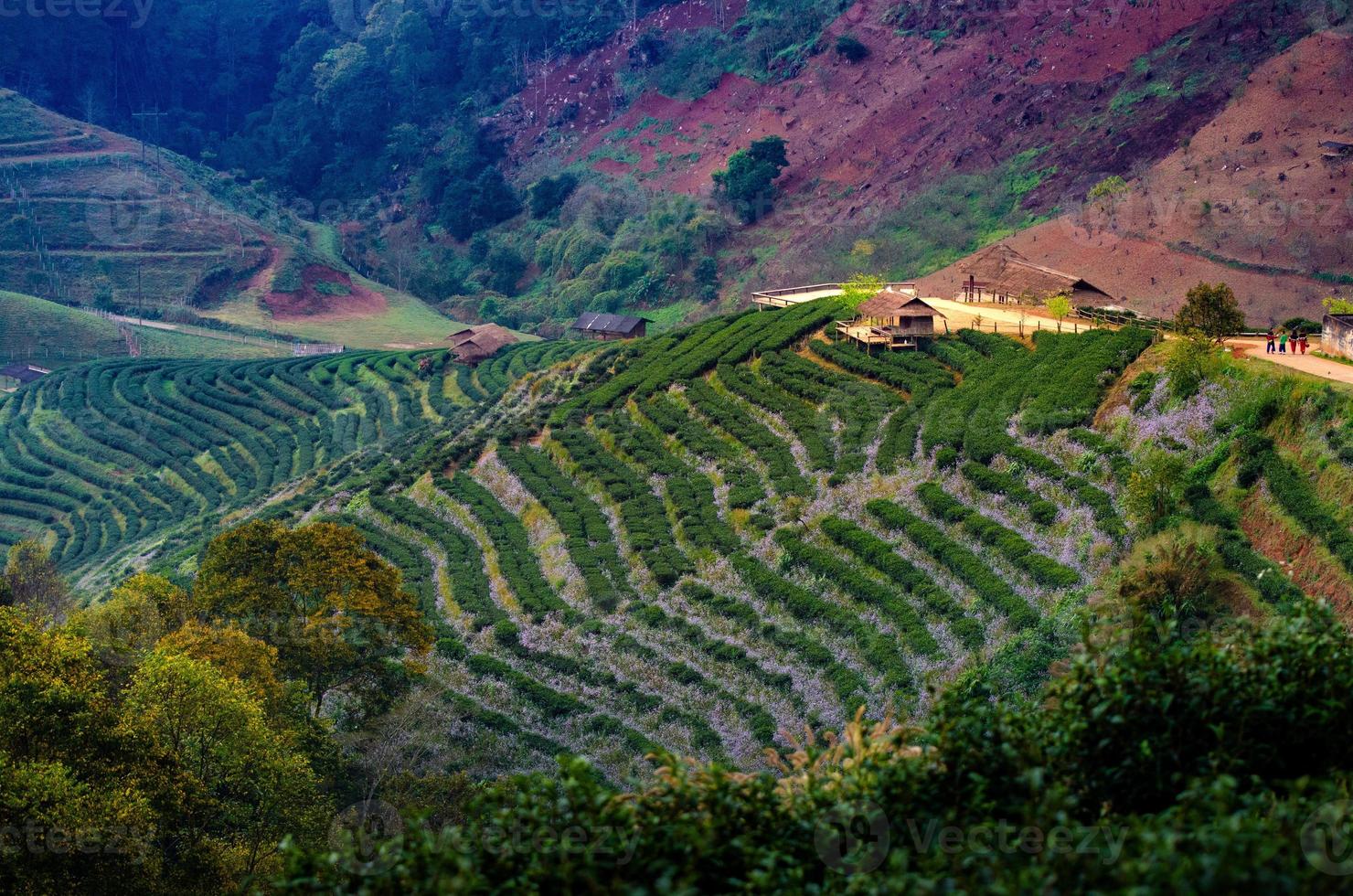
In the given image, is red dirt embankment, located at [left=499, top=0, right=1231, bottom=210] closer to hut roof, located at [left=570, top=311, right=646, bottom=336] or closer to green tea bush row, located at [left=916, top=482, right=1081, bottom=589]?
hut roof, located at [left=570, top=311, right=646, bottom=336]

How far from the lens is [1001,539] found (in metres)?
35.8

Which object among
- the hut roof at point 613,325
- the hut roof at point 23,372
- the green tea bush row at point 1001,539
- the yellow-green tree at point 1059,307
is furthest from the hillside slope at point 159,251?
the green tea bush row at point 1001,539

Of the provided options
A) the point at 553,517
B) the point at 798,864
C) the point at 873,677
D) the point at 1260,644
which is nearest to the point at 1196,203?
the point at 553,517

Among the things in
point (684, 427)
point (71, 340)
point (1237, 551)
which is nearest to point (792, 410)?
point (684, 427)

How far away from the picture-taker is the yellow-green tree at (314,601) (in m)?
34.8

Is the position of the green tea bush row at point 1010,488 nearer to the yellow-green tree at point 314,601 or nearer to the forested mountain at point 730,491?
the forested mountain at point 730,491

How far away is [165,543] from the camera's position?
63.4 meters

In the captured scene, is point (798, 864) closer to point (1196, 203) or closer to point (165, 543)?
point (165, 543)

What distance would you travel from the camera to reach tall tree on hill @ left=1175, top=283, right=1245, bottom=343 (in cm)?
4209

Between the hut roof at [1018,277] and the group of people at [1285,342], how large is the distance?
12923 millimetres

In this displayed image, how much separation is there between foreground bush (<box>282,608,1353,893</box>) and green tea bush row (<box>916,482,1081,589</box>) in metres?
14.4

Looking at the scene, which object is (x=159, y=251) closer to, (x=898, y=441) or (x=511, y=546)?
(x=511, y=546)

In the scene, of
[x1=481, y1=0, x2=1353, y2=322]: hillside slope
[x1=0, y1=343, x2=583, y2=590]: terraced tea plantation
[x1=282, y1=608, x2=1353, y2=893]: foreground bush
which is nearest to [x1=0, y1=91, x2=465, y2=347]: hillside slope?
[x1=0, y1=343, x2=583, y2=590]: terraced tea plantation

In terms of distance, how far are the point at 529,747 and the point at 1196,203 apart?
212 feet
